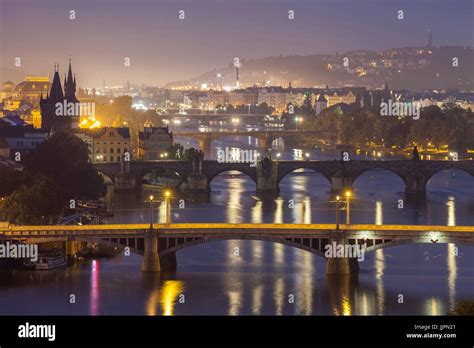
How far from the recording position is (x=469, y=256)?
30016 mm

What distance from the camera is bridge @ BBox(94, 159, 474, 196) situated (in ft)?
154

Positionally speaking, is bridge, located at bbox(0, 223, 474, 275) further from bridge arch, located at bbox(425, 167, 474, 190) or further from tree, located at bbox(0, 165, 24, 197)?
bridge arch, located at bbox(425, 167, 474, 190)

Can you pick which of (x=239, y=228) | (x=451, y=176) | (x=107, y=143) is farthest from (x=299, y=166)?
(x=239, y=228)

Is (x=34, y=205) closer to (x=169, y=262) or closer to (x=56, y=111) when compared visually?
(x=169, y=262)

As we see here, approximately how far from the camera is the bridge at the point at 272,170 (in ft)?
154

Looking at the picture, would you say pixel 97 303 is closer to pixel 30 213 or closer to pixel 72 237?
pixel 72 237

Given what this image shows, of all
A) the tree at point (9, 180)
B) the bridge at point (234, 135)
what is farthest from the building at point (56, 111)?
the tree at point (9, 180)

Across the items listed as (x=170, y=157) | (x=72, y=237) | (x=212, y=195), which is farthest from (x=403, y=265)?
(x=170, y=157)

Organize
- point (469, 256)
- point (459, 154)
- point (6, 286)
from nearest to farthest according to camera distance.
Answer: point (6, 286) → point (469, 256) → point (459, 154)

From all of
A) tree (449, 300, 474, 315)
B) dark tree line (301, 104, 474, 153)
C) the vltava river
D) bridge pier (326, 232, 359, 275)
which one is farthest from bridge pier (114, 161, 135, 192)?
tree (449, 300, 474, 315)

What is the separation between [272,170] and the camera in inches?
1869

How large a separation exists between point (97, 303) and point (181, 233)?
3.67 m

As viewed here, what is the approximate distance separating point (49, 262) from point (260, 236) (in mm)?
4482

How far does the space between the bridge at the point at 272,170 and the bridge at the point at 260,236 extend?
1866 centimetres
